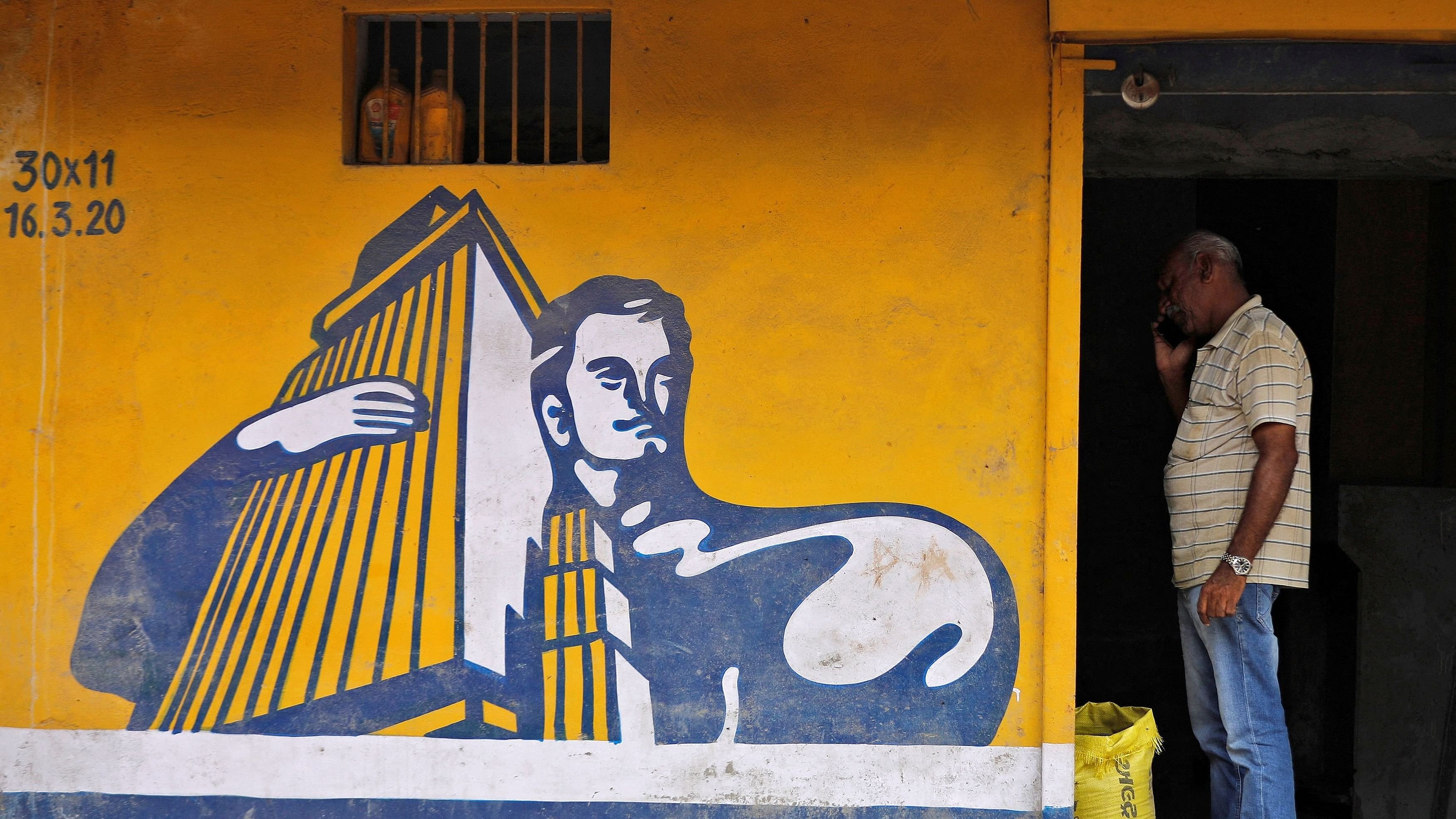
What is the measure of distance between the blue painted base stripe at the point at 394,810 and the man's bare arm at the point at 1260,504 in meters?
0.94

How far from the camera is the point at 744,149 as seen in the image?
341 centimetres

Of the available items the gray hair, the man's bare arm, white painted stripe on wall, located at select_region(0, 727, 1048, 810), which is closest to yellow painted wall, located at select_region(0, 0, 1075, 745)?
white painted stripe on wall, located at select_region(0, 727, 1048, 810)

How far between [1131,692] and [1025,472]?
10.8 ft

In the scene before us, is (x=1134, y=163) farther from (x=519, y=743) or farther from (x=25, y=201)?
(x=25, y=201)

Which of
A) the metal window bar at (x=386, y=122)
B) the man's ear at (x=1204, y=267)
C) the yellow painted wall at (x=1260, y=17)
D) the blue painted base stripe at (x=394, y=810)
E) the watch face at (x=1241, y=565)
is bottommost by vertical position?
the blue painted base stripe at (x=394, y=810)

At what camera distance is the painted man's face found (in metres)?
3.39

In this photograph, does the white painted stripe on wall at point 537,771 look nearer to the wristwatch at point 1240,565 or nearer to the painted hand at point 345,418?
the wristwatch at point 1240,565

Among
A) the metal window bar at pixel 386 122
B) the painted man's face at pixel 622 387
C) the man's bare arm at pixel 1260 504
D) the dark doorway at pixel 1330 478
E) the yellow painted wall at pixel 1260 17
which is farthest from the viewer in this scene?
the dark doorway at pixel 1330 478

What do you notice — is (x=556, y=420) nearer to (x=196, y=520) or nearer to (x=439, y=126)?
(x=439, y=126)

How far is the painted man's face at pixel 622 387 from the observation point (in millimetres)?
3391

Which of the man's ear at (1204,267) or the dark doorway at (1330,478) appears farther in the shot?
the dark doorway at (1330,478)

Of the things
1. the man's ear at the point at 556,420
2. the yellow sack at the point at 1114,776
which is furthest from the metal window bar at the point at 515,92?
the yellow sack at the point at 1114,776

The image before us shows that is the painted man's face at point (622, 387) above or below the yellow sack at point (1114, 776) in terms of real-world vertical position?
above

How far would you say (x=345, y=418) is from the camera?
3436 mm
